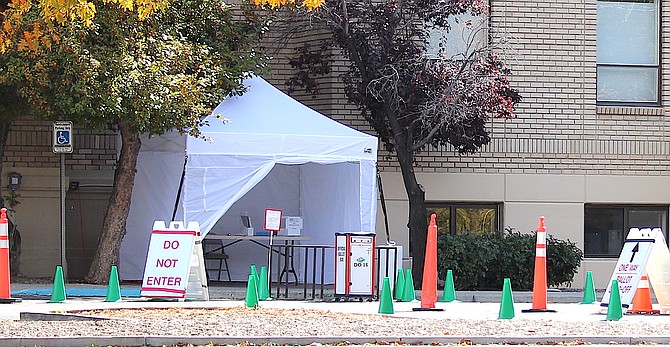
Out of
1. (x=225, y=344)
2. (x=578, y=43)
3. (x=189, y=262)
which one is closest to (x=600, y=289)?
(x=578, y=43)

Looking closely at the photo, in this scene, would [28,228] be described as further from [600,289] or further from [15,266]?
[600,289]

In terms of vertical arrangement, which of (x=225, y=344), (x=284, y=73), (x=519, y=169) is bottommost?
(x=225, y=344)

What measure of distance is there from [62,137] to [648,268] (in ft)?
30.7

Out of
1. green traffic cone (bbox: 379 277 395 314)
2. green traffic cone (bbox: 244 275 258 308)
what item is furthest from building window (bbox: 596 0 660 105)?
green traffic cone (bbox: 244 275 258 308)

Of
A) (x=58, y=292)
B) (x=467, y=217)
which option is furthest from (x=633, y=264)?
(x=58, y=292)

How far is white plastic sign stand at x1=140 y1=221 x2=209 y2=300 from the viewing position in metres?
16.1

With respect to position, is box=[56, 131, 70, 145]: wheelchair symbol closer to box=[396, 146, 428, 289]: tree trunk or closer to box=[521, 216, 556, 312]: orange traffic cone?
box=[396, 146, 428, 289]: tree trunk

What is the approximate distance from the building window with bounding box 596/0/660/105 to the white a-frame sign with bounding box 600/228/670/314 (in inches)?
316

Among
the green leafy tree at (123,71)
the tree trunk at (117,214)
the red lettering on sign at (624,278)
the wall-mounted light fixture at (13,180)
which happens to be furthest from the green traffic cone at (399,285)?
the wall-mounted light fixture at (13,180)

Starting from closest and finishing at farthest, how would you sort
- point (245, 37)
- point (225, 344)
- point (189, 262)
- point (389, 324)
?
point (225, 344) → point (389, 324) → point (189, 262) → point (245, 37)

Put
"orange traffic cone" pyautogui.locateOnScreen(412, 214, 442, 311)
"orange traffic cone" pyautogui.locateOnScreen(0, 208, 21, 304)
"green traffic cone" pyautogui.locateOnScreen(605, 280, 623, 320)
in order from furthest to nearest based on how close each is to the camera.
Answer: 1. "orange traffic cone" pyautogui.locateOnScreen(0, 208, 21, 304)
2. "orange traffic cone" pyautogui.locateOnScreen(412, 214, 442, 311)
3. "green traffic cone" pyautogui.locateOnScreen(605, 280, 623, 320)

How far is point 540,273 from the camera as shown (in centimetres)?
1495

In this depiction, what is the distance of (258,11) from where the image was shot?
2153 cm

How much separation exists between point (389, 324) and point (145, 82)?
675 cm
